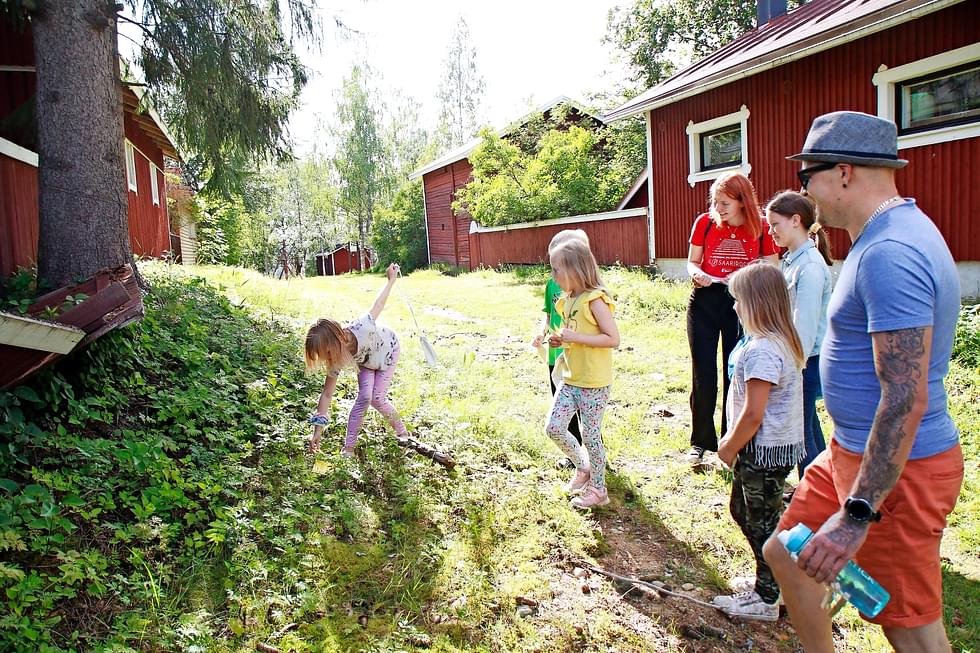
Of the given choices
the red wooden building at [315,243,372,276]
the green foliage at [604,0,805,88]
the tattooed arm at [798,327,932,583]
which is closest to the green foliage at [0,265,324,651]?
the tattooed arm at [798,327,932,583]

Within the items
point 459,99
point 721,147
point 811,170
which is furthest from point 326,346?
point 459,99

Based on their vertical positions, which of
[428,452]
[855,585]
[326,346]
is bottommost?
[428,452]

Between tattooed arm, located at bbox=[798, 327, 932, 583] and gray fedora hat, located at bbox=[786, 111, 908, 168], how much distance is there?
0.53 metres

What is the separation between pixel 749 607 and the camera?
3.03 meters

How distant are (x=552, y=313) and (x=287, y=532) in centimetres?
232

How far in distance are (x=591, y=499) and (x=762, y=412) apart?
155cm

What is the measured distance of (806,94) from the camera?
11.4m

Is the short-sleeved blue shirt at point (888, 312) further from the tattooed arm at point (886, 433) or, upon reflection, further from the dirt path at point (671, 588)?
the dirt path at point (671, 588)

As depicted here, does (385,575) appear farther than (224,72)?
No

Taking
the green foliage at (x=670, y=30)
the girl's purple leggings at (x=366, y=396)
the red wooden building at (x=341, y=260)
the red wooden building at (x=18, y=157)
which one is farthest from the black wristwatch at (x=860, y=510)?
the red wooden building at (x=341, y=260)

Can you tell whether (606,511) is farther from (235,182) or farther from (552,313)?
(235,182)

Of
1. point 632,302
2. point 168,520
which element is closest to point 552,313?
→ point 168,520

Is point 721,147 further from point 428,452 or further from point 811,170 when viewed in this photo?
point 811,170

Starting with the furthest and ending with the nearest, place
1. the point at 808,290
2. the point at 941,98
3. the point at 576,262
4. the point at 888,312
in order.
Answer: the point at 941,98 < the point at 576,262 < the point at 808,290 < the point at 888,312
